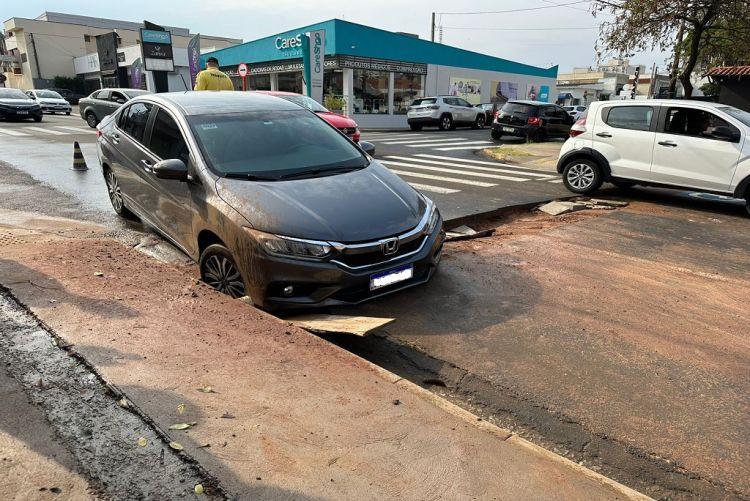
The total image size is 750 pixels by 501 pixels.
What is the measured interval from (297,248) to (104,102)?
19139 millimetres

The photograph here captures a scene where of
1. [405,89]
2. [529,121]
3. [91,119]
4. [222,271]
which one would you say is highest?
[405,89]

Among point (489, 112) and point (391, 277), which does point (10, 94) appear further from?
point (391, 277)

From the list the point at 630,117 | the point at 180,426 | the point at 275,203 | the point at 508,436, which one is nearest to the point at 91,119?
the point at 630,117

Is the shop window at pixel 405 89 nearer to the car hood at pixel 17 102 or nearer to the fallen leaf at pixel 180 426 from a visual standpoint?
the car hood at pixel 17 102

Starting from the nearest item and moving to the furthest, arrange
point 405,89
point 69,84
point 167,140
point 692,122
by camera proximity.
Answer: point 167,140
point 692,122
point 405,89
point 69,84

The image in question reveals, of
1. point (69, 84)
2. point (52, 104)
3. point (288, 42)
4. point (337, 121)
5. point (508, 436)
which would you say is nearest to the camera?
point (508, 436)

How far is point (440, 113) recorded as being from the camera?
85.6ft

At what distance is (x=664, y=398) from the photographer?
3.26m

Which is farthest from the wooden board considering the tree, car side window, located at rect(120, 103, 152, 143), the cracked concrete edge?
the tree

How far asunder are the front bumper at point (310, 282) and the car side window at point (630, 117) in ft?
22.5

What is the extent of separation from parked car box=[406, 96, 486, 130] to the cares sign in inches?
384

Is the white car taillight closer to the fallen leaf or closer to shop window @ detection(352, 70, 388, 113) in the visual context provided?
the fallen leaf

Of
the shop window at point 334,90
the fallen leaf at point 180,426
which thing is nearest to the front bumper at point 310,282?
the fallen leaf at point 180,426

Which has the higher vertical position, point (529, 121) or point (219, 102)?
point (219, 102)
